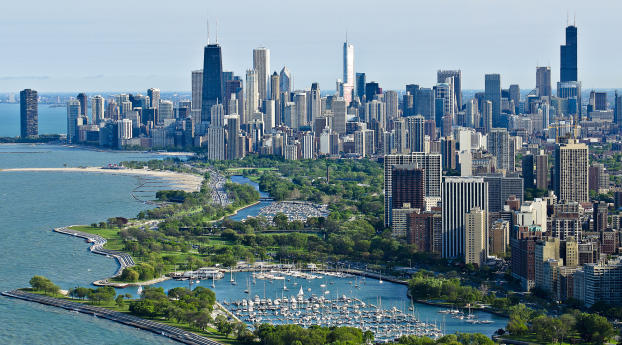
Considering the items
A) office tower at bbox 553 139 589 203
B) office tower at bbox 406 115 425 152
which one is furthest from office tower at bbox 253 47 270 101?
office tower at bbox 553 139 589 203

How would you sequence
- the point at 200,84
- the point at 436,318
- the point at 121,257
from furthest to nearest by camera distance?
the point at 200,84
the point at 121,257
the point at 436,318

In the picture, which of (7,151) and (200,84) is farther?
(200,84)

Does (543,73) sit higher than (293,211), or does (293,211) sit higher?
(543,73)

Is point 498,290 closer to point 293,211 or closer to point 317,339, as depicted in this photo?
point 317,339

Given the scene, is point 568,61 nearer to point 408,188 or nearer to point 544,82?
point 544,82

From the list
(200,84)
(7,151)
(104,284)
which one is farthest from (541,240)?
(200,84)

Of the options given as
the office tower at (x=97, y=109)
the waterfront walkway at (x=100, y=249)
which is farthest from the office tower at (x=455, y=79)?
the waterfront walkway at (x=100, y=249)

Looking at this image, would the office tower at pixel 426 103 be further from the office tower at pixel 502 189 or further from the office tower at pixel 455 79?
the office tower at pixel 502 189

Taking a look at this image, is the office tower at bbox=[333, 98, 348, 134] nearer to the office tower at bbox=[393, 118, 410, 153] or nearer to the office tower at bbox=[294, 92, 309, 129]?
the office tower at bbox=[294, 92, 309, 129]
